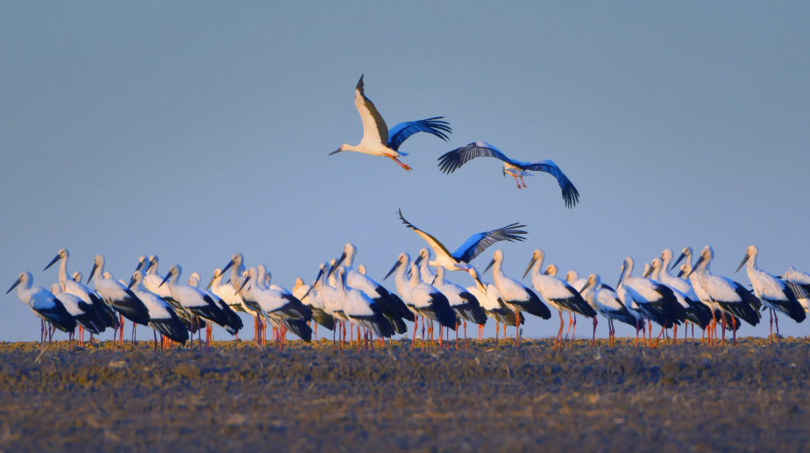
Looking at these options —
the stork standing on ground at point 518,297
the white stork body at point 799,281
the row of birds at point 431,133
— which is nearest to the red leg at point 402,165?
the row of birds at point 431,133

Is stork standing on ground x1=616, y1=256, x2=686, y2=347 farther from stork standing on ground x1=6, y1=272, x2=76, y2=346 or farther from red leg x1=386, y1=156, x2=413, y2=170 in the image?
stork standing on ground x1=6, y1=272, x2=76, y2=346

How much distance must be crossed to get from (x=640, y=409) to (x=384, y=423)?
7.93 ft

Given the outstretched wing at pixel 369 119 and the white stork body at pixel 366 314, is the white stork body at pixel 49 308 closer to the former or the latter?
the white stork body at pixel 366 314

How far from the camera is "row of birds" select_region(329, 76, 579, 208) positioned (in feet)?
56.5

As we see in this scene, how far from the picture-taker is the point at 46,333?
63.9 feet

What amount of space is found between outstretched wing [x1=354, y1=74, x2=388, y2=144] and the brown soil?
15.5 feet

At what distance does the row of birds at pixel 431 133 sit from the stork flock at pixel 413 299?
0.07 ft

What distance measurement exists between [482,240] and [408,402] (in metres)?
11.2

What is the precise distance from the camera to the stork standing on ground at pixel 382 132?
16.5m

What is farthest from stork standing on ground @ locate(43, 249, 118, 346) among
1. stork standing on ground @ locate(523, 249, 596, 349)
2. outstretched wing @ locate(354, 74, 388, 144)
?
stork standing on ground @ locate(523, 249, 596, 349)

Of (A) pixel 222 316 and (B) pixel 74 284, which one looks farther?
(B) pixel 74 284

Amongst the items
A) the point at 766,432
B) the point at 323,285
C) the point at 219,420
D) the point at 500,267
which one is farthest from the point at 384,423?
the point at 500,267

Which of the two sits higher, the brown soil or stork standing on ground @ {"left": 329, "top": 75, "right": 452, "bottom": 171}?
stork standing on ground @ {"left": 329, "top": 75, "right": 452, "bottom": 171}

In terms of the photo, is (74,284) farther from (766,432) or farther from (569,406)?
(766,432)
